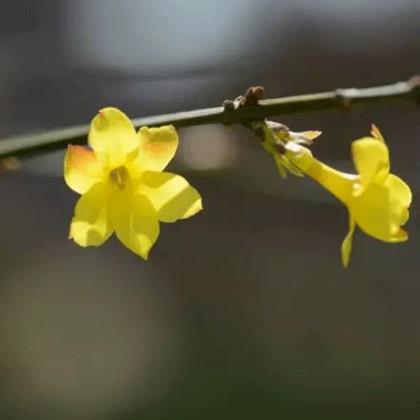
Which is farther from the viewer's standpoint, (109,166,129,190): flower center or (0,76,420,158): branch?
(109,166,129,190): flower center

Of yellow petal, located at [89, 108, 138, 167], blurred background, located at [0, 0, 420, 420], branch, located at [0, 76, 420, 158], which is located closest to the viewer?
branch, located at [0, 76, 420, 158]

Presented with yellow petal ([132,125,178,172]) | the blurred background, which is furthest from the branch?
the blurred background

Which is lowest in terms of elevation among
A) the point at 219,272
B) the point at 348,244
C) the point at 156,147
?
the point at 348,244

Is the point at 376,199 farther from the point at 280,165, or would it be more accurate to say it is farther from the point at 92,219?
the point at 92,219

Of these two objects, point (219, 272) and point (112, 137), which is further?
point (219, 272)

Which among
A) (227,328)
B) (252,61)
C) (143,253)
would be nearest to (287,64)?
(252,61)

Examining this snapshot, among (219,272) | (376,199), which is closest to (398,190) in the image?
(376,199)

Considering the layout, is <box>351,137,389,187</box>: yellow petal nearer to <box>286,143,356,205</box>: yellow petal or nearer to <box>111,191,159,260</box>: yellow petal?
<box>286,143,356,205</box>: yellow petal

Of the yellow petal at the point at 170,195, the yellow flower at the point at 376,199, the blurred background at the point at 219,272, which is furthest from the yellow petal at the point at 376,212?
the blurred background at the point at 219,272

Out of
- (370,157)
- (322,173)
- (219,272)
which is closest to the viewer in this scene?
(370,157)
